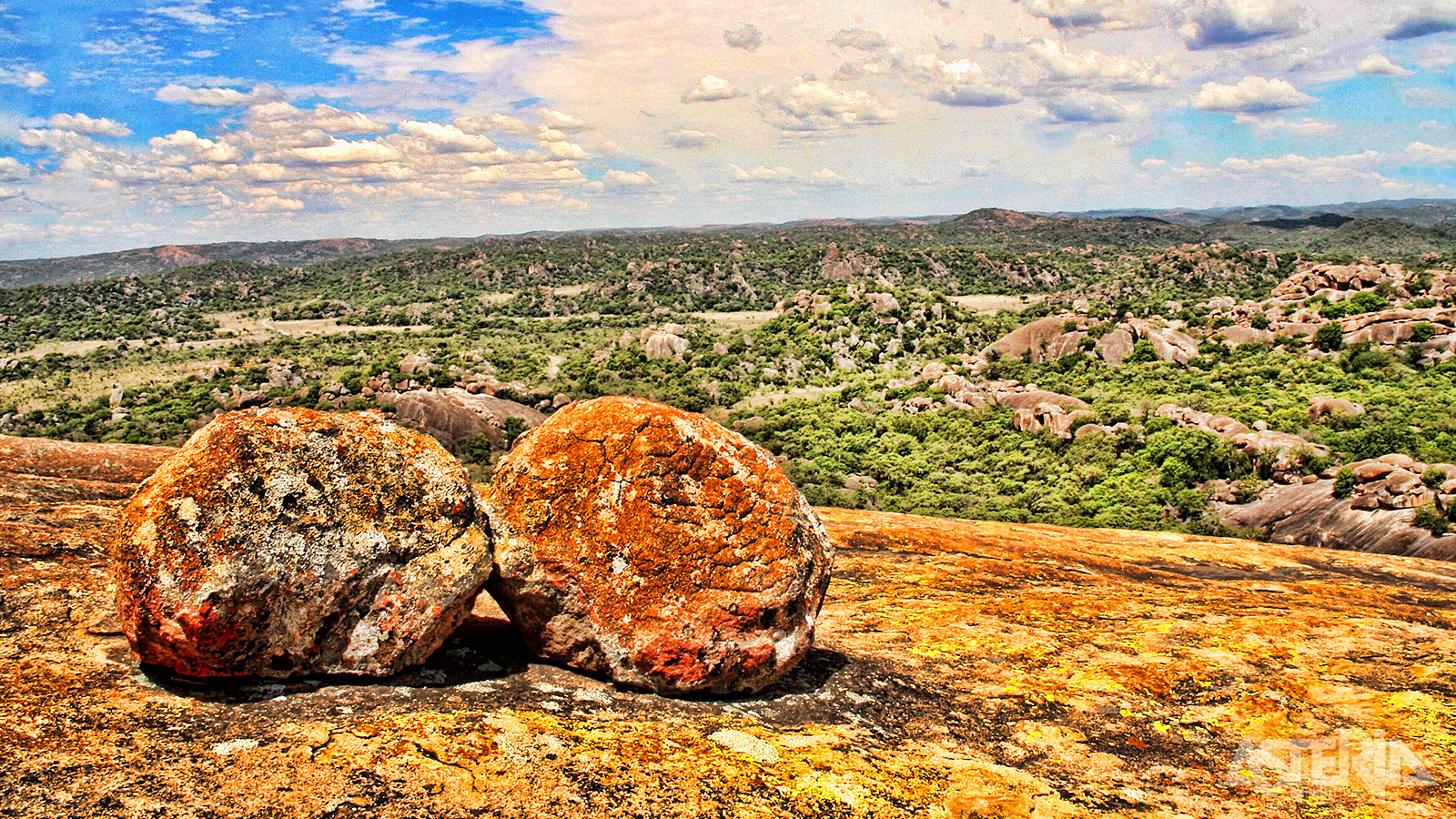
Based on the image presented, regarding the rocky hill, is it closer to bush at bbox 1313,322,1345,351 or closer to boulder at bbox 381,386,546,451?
boulder at bbox 381,386,546,451

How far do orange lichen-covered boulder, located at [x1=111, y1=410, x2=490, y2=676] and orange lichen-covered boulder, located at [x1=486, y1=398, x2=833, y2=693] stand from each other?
655 mm

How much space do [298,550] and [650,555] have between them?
3.10 meters

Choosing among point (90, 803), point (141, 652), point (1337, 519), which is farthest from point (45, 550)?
point (1337, 519)

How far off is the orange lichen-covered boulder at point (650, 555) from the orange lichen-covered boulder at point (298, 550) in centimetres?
66

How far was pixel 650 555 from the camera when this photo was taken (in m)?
8.05

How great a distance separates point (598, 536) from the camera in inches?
318

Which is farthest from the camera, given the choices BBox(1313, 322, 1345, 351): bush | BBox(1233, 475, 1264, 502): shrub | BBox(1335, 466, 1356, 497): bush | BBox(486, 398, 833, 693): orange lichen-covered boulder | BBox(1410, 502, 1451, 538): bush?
BBox(1313, 322, 1345, 351): bush

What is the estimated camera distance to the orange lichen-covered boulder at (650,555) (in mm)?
7969

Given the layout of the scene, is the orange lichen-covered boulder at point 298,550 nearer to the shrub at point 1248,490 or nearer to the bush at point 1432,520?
the bush at point 1432,520

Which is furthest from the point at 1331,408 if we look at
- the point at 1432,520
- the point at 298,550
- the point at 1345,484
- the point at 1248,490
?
the point at 298,550

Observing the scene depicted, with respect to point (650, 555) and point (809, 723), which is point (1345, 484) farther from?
point (650, 555)

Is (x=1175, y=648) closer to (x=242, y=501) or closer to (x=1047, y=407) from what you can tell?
(x=242, y=501)

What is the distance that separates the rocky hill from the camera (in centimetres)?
573

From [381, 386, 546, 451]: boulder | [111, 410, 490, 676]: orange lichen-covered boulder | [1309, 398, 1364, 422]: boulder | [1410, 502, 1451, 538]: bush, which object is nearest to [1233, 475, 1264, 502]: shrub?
[1410, 502, 1451, 538]: bush
